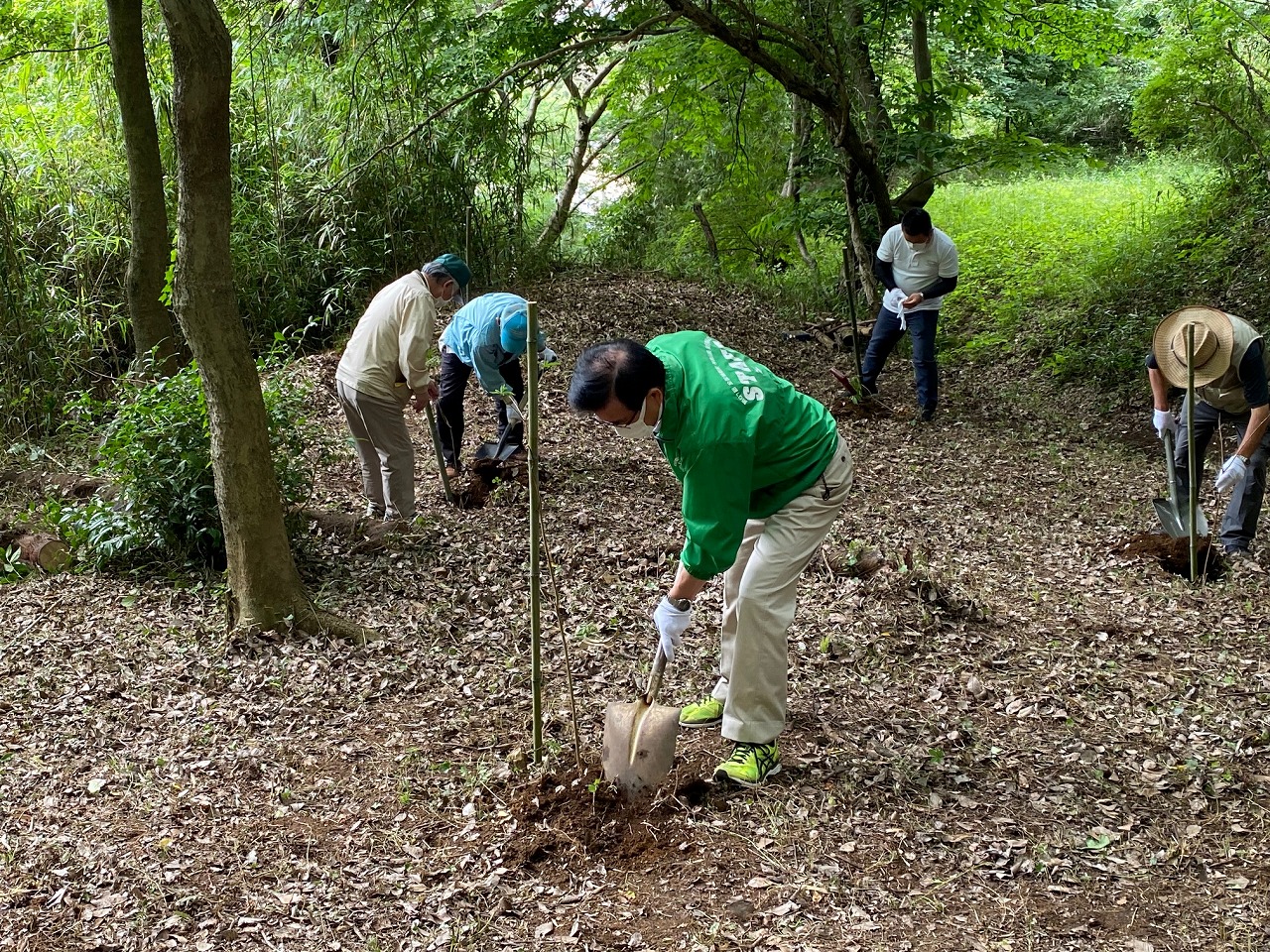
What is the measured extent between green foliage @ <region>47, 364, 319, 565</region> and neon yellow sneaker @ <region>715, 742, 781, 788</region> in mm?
2822

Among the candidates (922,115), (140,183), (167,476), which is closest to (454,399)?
(167,476)

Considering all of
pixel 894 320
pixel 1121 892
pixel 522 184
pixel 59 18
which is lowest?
pixel 1121 892

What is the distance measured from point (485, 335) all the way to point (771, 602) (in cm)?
347

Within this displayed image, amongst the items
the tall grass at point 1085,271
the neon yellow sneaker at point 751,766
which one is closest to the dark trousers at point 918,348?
A: the tall grass at point 1085,271

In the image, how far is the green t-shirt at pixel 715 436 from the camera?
310 centimetres

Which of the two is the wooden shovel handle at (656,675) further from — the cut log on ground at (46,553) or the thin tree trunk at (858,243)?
the thin tree trunk at (858,243)

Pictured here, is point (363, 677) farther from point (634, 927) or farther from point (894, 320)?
point (894, 320)

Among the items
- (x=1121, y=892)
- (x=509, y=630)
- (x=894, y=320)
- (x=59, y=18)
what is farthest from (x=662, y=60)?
(x=1121, y=892)

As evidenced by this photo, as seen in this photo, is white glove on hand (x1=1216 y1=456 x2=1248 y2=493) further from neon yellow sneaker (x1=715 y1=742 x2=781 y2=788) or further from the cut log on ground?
the cut log on ground

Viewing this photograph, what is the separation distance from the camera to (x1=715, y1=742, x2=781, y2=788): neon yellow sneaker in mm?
3586

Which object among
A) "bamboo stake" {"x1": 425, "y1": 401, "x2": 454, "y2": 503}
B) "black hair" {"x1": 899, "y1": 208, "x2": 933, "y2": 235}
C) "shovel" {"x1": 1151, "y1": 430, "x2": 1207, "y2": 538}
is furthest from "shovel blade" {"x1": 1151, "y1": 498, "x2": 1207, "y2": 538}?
"bamboo stake" {"x1": 425, "y1": 401, "x2": 454, "y2": 503}

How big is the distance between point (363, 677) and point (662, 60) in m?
7.05

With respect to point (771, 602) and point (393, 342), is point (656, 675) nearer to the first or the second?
point (771, 602)

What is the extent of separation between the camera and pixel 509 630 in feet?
16.3
